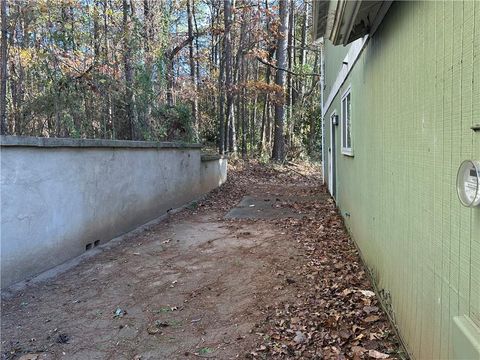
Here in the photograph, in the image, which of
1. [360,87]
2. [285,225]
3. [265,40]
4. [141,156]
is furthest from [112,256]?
[265,40]

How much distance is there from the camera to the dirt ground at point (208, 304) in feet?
10.4

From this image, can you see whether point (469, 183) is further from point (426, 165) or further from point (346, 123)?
point (346, 123)

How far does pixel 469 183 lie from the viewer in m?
1.65

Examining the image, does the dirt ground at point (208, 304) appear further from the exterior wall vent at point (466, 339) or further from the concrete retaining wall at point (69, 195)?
the exterior wall vent at point (466, 339)

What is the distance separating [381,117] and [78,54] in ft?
25.9

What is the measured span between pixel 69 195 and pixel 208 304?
2.65 meters

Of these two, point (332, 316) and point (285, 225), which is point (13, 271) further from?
point (285, 225)

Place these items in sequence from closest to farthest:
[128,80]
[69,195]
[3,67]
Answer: [69,195]
[3,67]
[128,80]

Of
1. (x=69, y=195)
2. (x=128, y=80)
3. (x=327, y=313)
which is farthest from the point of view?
(x=128, y=80)

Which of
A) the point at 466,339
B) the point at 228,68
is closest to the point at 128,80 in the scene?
the point at 228,68

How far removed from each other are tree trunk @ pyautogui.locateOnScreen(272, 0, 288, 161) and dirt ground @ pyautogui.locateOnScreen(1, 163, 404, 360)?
499 inches

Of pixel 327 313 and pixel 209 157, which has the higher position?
pixel 209 157

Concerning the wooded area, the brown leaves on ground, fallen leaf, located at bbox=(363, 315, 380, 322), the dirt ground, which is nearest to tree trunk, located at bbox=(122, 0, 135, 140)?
the wooded area

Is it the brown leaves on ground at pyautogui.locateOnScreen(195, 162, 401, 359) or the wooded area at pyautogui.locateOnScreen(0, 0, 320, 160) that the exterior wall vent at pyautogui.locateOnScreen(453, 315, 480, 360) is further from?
the wooded area at pyautogui.locateOnScreen(0, 0, 320, 160)
